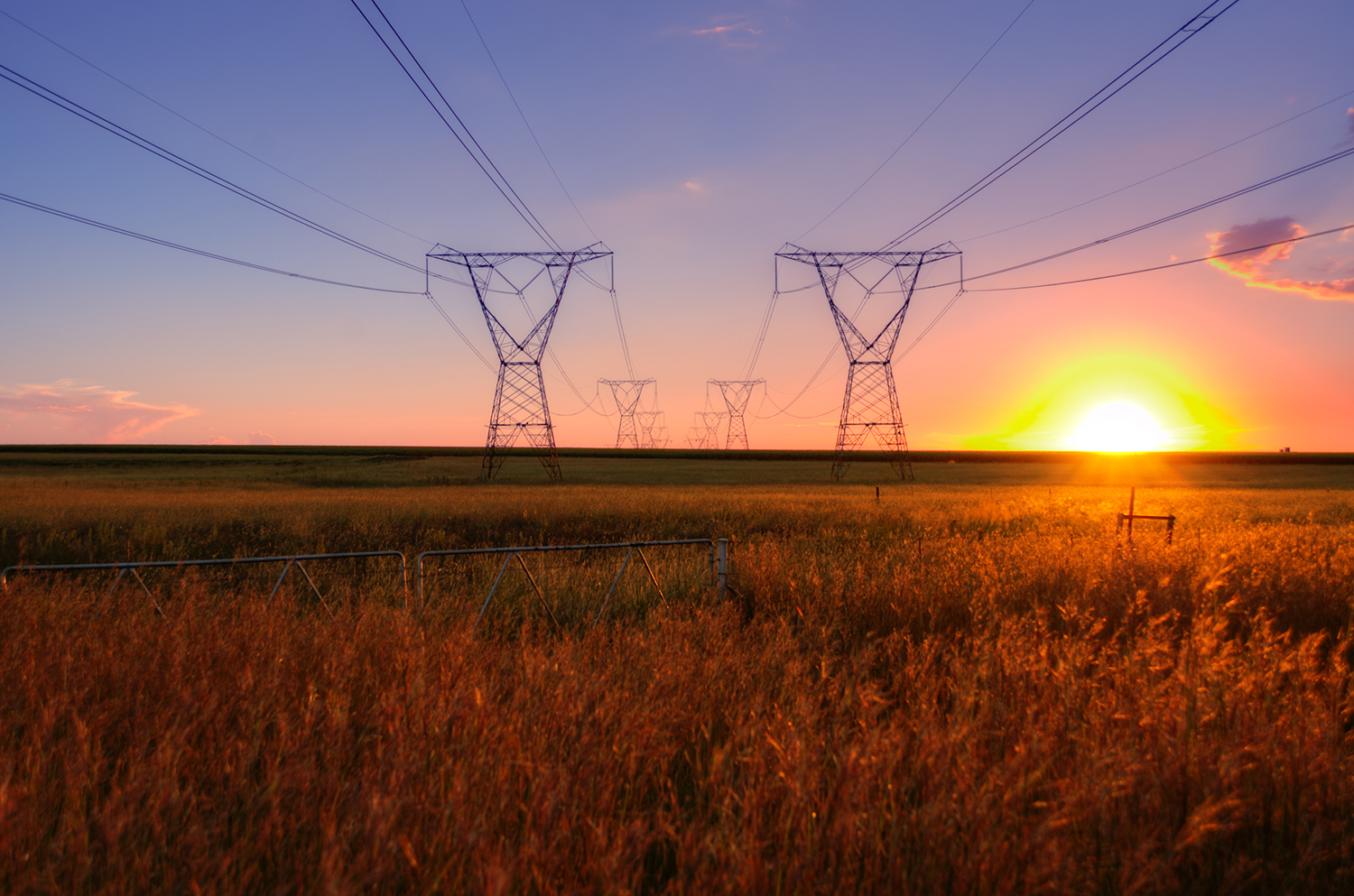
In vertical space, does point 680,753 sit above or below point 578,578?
above

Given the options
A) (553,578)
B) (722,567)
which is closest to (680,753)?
(722,567)

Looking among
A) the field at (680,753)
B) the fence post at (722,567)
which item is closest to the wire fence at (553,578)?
the fence post at (722,567)

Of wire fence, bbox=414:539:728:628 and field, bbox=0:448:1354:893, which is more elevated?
field, bbox=0:448:1354:893

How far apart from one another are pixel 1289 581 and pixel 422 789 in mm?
11043

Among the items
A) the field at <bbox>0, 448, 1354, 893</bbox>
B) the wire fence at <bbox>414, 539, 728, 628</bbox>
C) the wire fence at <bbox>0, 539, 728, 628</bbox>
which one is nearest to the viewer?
the field at <bbox>0, 448, 1354, 893</bbox>

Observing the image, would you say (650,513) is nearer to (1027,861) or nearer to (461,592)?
(461,592)

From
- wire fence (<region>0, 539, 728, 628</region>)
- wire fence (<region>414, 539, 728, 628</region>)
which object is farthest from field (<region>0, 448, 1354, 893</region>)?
wire fence (<region>414, 539, 728, 628</region>)

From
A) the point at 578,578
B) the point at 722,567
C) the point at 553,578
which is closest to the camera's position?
the point at 722,567

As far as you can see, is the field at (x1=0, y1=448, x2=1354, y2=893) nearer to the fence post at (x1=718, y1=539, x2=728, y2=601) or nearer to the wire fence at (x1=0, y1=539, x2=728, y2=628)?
the wire fence at (x1=0, y1=539, x2=728, y2=628)

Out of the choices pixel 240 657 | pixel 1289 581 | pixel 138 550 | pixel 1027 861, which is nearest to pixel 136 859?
pixel 240 657

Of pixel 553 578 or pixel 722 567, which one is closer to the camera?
pixel 722 567

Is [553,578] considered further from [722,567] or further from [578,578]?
[722,567]

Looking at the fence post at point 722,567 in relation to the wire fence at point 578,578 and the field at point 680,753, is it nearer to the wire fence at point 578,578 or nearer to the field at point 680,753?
the wire fence at point 578,578

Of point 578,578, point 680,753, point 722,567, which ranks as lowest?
point 578,578
